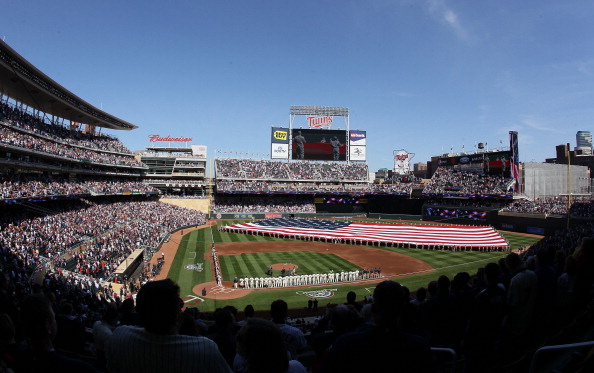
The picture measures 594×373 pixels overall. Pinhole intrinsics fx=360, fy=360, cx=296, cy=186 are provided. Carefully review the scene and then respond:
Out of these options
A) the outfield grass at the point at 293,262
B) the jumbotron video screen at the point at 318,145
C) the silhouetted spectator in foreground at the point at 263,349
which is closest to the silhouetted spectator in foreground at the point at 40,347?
the silhouetted spectator in foreground at the point at 263,349

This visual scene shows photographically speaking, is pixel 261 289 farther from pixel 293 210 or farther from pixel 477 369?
pixel 293 210

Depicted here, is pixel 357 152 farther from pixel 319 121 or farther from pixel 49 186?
pixel 49 186

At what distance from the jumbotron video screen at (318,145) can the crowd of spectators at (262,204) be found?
353 inches

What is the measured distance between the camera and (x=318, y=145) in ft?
240

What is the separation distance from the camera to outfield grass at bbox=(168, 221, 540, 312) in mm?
22239

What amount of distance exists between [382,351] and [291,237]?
43804 mm

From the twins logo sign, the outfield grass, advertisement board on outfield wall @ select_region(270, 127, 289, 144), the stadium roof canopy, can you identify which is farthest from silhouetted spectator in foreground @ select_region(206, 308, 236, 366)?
advertisement board on outfield wall @ select_region(270, 127, 289, 144)

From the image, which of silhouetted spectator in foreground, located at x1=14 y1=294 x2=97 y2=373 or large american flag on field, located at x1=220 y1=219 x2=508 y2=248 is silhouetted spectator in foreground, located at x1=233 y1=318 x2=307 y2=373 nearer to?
silhouetted spectator in foreground, located at x1=14 y1=294 x2=97 y2=373

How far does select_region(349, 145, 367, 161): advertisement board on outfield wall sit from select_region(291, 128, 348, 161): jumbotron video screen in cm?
152

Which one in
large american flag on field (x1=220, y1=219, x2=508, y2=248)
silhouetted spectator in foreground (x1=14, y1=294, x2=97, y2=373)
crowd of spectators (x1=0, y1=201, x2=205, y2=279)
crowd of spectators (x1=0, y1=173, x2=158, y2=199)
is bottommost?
large american flag on field (x1=220, y1=219, x2=508, y2=248)

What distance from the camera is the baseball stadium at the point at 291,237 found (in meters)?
5.41

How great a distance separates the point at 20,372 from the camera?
3.05 meters

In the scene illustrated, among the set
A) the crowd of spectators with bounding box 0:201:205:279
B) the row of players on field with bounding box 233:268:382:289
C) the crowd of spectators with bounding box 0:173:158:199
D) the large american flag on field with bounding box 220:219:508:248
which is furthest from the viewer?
the large american flag on field with bounding box 220:219:508:248

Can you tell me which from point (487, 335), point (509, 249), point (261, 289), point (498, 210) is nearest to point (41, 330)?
point (487, 335)
